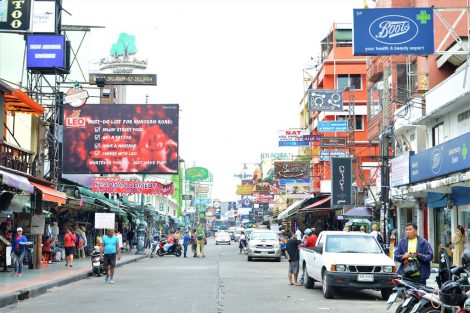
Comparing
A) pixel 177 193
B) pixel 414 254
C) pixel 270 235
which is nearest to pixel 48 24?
pixel 270 235

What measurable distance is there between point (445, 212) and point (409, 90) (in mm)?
7024

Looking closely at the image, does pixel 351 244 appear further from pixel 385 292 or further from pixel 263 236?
pixel 263 236

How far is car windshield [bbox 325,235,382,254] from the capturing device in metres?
17.9

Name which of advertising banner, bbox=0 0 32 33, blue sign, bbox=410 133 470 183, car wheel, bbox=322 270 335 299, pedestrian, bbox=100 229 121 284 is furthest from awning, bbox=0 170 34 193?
blue sign, bbox=410 133 470 183

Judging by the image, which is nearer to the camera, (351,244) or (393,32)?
(351,244)

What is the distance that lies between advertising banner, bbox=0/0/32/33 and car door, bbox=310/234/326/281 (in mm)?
9494

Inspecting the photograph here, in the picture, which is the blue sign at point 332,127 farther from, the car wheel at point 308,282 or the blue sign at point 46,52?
the car wheel at point 308,282

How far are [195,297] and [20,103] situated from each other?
12.7m

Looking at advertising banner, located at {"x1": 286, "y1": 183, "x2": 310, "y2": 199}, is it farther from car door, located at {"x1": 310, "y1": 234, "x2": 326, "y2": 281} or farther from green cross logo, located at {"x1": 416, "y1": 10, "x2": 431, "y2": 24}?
car door, located at {"x1": 310, "y1": 234, "x2": 326, "y2": 281}

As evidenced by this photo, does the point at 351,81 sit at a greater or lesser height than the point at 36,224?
greater

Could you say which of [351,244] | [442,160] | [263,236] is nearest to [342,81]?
[263,236]

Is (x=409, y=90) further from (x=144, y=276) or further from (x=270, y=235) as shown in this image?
(x=144, y=276)

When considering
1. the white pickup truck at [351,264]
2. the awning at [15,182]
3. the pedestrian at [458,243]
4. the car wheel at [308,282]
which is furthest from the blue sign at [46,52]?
the pedestrian at [458,243]

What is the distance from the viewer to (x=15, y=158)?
90.3 feet
